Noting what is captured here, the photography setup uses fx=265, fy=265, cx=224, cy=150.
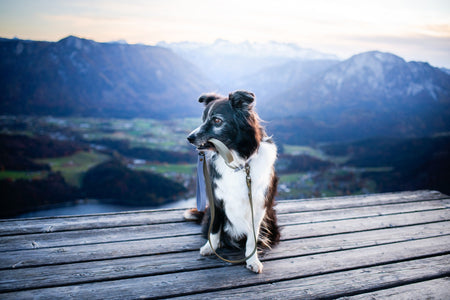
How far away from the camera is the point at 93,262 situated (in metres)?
1.98

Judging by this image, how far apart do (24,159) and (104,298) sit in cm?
992

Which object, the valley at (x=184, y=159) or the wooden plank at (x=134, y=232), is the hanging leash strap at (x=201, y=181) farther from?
the valley at (x=184, y=159)

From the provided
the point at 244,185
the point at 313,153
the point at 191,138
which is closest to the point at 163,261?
the point at 244,185

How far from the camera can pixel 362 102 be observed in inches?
651

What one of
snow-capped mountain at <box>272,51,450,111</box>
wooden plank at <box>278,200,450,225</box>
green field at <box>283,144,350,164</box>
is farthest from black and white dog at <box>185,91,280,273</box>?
green field at <box>283,144,350,164</box>

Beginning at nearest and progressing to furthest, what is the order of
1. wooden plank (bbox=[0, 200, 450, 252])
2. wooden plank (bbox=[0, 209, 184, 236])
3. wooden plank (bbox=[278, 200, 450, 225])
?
wooden plank (bbox=[0, 200, 450, 252]) < wooden plank (bbox=[0, 209, 184, 236]) < wooden plank (bbox=[278, 200, 450, 225])

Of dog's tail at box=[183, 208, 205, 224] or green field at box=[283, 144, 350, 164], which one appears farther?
green field at box=[283, 144, 350, 164]

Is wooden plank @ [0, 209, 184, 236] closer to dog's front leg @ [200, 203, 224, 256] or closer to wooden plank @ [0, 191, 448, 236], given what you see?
wooden plank @ [0, 191, 448, 236]

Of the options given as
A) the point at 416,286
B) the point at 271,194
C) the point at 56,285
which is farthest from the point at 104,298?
the point at 416,286

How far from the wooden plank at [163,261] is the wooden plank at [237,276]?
6 cm

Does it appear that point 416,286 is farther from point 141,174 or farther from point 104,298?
point 141,174

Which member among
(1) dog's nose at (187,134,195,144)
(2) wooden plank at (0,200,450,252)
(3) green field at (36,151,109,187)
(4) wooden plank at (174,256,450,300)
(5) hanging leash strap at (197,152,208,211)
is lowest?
(3) green field at (36,151,109,187)

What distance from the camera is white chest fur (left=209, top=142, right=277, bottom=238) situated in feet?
6.54

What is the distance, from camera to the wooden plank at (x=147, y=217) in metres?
2.49
